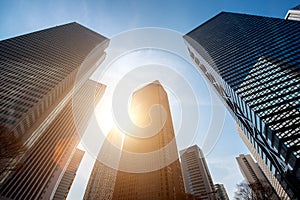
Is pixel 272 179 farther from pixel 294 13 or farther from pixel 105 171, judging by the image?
pixel 105 171

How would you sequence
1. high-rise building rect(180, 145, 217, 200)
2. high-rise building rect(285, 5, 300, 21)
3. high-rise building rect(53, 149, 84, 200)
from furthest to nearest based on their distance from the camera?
high-rise building rect(53, 149, 84, 200) < high-rise building rect(180, 145, 217, 200) < high-rise building rect(285, 5, 300, 21)

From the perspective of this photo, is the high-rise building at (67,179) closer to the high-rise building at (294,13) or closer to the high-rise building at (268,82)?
the high-rise building at (268,82)

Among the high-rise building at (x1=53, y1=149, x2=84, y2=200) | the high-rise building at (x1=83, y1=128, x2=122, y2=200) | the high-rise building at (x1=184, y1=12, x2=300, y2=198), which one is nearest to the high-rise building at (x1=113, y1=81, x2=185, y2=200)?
the high-rise building at (x1=83, y1=128, x2=122, y2=200)

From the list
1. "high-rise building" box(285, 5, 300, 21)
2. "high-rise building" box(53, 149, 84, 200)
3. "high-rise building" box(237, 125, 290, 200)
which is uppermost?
"high-rise building" box(285, 5, 300, 21)

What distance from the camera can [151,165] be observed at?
85.2 metres

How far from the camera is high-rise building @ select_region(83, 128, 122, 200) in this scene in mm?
105062

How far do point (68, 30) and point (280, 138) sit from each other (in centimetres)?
11152

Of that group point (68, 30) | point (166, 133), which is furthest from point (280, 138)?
point (68, 30)

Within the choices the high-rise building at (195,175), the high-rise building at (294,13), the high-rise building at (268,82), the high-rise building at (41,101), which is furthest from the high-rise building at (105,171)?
the high-rise building at (294,13)

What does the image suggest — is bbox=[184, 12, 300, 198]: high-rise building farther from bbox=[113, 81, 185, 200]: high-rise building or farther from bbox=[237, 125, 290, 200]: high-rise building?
bbox=[113, 81, 185, 200]: high-rise building

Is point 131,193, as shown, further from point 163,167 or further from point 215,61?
point 215,61

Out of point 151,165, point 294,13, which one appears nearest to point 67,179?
point 151,165

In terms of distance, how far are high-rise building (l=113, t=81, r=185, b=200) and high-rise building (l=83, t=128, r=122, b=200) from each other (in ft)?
65.9

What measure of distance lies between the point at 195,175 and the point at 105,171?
66.3 meters
